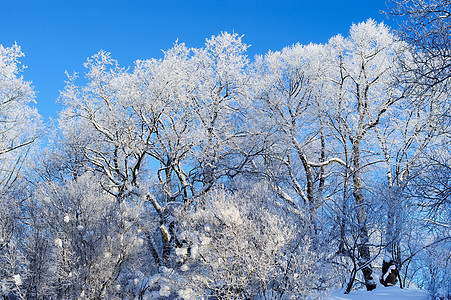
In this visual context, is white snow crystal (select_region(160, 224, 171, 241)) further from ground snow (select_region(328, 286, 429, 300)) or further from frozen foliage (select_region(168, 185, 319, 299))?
ground snow (select_region(328, 286, 429, 300))

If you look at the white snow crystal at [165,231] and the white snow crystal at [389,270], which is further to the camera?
the white snow crystal at [165,231]

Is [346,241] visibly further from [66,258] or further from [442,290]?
[66,258]

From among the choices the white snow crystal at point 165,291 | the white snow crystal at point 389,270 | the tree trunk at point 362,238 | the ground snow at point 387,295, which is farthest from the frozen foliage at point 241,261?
the white snow crystal at point 389,270

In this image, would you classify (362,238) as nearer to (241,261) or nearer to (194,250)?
(241,261)

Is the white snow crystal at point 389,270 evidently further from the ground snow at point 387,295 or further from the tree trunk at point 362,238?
the ground snow at point 387,295

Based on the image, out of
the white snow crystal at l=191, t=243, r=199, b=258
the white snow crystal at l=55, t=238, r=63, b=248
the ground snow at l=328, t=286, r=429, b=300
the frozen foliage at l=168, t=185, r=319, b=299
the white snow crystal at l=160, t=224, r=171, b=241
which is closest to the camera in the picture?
the frozen foliage at l=168, t=185, r=319, b=299

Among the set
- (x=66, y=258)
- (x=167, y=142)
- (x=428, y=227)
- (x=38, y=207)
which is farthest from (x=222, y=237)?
(x=38, y=207)

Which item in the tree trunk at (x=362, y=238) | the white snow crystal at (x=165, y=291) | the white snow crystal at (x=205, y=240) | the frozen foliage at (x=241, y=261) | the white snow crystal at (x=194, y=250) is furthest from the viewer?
the tree trunk at (x=362, y=238)

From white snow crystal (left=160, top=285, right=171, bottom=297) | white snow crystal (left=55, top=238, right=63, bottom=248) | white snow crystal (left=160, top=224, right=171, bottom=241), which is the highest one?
white snow crystal (left=160, top=224, right=171, bottom=241)

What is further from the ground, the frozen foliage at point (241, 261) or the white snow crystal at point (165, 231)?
the white snow crystal at point (165, 231)

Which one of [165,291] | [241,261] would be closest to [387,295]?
[241,261]

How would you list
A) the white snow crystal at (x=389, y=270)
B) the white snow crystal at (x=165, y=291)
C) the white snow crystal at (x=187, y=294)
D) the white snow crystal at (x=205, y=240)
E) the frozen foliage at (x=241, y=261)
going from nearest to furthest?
the frozen foliage at (x=241, y=261), the white snow crystal at (x=187, y=294), the white snow crystal at (x=205, y=240), the white snow crystal at (x=165, y=291), the white snow crystal at (x=389, y=270)

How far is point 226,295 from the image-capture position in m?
9.34

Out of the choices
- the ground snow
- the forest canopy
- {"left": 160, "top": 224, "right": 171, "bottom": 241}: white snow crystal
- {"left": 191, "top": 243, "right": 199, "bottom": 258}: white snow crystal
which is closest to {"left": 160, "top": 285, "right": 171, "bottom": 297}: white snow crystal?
the forest canopy
